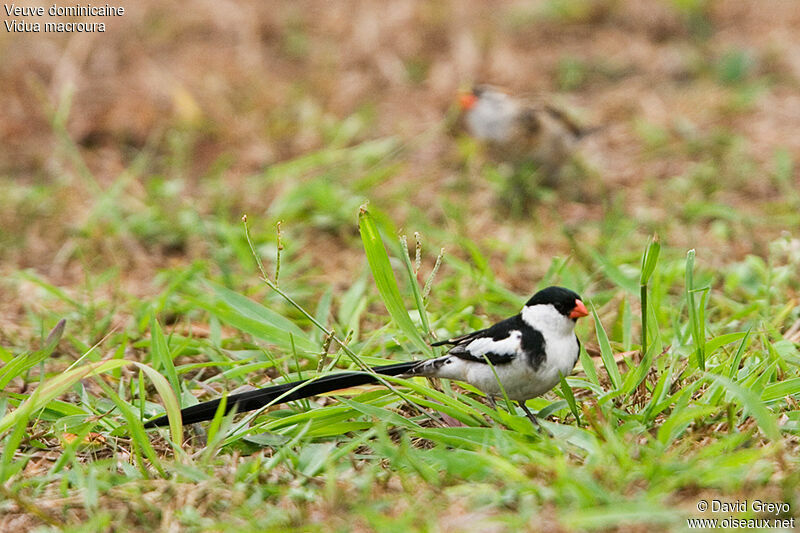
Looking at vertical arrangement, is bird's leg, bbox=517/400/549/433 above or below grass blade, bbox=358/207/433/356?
below

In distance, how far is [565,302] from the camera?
118 inches

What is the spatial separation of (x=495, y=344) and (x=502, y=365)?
8 centimetres

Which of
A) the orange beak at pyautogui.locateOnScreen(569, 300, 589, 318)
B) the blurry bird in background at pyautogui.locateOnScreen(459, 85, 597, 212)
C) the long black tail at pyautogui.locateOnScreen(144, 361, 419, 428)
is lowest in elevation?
the long black tail at pyautogui.locateOnScreen(144, 361, 419, 428)

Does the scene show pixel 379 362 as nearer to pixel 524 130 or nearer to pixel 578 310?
pixel 578 310

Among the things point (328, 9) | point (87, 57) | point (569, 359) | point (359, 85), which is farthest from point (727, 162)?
point (87, 57)

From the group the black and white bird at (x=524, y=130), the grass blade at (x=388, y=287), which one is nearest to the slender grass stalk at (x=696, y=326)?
the grass blade at (x=388, y=287)

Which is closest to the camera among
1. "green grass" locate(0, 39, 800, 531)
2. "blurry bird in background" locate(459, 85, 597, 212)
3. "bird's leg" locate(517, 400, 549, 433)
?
"green grass" locate(0, 39, 800, 531)

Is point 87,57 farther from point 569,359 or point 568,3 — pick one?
point 569,359

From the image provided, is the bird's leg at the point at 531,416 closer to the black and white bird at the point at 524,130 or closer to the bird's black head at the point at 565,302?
the bird's black head at the point at 565,302

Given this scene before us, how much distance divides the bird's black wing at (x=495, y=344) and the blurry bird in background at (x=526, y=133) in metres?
2.69

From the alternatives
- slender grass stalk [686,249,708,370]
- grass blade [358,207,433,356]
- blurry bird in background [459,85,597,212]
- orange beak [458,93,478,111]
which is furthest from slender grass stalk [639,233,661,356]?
orange beak [458,93,478,111]

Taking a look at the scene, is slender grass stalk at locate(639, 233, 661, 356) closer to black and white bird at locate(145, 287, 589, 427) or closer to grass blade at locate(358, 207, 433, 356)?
black and white bird at locate(145, 287, 589, 427)

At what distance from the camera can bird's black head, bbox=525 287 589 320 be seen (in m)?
2.97

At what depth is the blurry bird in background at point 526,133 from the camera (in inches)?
223
